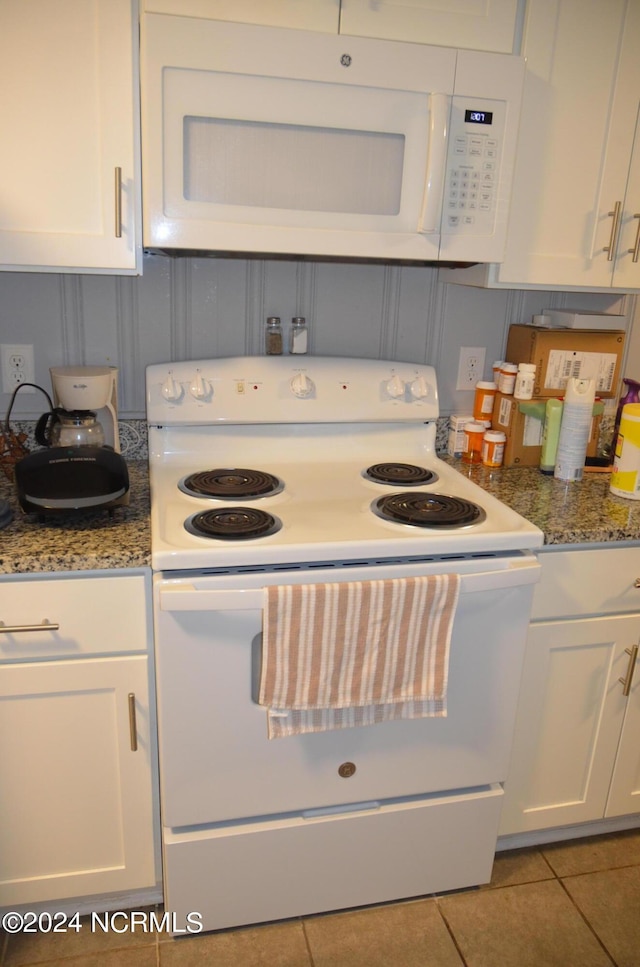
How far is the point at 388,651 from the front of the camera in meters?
1.41

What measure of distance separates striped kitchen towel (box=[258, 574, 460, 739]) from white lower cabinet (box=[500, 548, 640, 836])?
320 mm

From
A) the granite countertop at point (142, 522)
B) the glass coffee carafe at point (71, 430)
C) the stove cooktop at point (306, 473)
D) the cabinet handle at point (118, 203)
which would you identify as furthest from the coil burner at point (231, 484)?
the cabinet handle at point (118, 203)

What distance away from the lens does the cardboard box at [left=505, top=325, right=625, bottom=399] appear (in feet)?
6.39

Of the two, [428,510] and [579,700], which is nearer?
[428,510]

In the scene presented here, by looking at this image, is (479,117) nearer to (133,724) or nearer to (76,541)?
(76,541)

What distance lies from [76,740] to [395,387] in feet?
3.64

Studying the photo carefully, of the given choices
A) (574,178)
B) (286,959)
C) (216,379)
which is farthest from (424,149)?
(286,959)

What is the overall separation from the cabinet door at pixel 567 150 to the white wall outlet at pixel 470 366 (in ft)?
1.19

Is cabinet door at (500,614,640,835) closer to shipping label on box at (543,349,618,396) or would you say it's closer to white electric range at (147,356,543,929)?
white electric range at (147,356,543,929)

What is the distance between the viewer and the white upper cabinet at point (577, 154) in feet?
5.20

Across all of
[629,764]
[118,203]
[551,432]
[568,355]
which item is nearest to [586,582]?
[551,432]

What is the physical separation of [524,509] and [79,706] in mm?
1027

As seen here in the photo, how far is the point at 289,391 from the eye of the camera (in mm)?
1846

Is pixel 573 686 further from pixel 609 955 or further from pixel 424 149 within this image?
pixel 424 149
